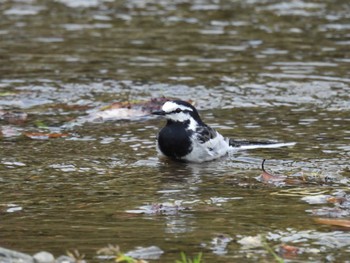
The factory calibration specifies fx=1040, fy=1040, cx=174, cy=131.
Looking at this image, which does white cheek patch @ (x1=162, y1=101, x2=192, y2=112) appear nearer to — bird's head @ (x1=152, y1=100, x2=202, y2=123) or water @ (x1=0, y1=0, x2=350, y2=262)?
bird's head @ (x1=152, y1=100, x2=202, y2=123)

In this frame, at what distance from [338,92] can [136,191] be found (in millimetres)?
4952

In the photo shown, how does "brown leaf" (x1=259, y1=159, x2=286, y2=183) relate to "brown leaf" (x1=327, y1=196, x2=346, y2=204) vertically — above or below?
below

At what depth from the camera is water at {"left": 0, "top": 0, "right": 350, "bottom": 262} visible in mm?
7098

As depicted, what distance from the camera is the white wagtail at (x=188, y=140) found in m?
9.77

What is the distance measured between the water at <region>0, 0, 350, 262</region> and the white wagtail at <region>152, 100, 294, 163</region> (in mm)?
110

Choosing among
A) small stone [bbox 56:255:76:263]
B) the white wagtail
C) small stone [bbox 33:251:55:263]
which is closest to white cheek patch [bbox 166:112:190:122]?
the white wagtail

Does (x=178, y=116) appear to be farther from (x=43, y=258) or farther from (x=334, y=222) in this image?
(x=43, y=258)

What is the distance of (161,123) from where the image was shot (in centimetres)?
1162

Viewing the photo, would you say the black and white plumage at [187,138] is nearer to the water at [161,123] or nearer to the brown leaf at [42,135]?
the water at [161,123]

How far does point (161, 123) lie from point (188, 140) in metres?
1.79

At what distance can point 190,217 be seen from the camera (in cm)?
745

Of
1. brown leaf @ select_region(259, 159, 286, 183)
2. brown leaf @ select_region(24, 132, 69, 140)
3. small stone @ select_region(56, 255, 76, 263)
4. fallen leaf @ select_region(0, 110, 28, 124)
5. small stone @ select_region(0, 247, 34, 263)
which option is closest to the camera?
small stone @ select_region(0, 247, 34, 263)

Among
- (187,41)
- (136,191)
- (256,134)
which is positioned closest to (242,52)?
(187,41)

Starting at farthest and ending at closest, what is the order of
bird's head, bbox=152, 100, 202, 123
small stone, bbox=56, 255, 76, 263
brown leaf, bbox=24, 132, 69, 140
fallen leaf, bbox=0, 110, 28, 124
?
fallen leaf, bbox=0, 110, 28, 124 → brown leaf, bbox=24, 132, 69, 140 → bird's head, bbox=152, 100, 202, 123 → small stone, bbox=56, 255, 76, 263
